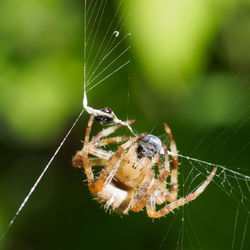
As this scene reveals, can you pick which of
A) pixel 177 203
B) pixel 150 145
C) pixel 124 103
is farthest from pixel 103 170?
pixel 124 103

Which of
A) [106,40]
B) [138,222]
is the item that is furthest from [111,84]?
[138,222]

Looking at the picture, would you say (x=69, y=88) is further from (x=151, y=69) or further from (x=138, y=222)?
(x=138, y=222)

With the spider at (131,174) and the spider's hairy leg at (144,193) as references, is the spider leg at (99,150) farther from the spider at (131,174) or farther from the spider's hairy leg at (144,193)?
the spider's hairy leg at (144,193)

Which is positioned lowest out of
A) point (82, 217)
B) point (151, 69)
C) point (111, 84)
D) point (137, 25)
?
point (82, 217)

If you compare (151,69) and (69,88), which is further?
(69,88)

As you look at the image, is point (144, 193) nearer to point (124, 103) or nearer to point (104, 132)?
point (104, 132)

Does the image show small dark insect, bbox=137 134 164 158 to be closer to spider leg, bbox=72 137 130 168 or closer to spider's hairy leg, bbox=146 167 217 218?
spider leg, bbox=72 137 130 168
